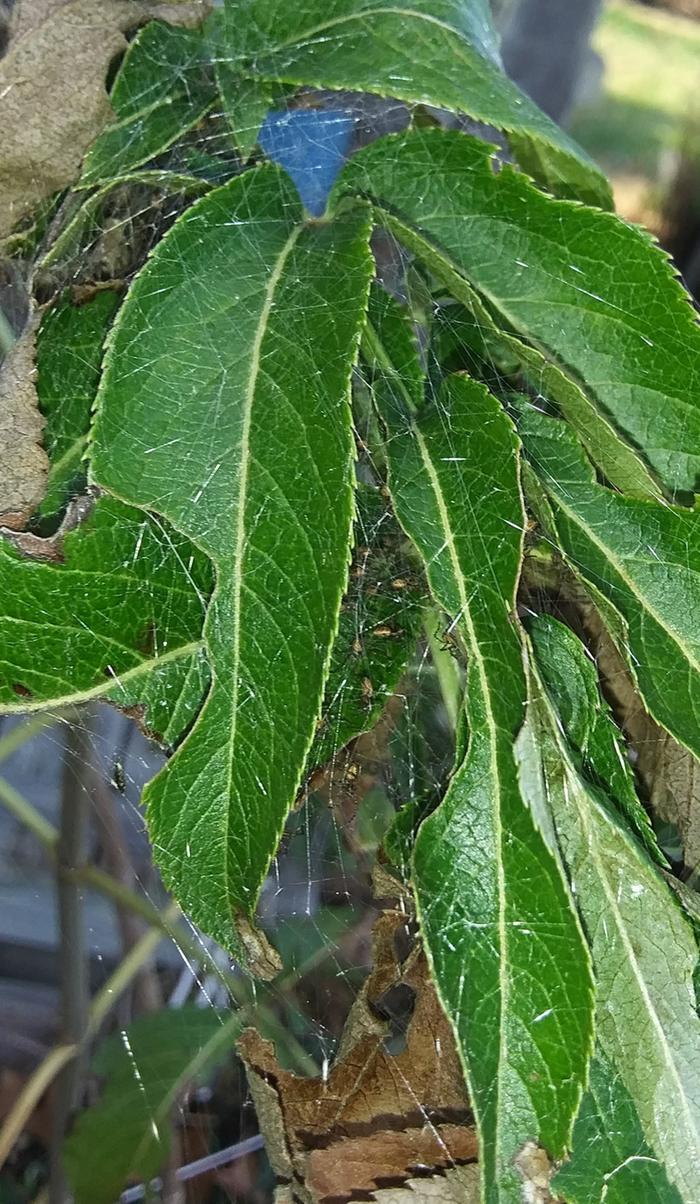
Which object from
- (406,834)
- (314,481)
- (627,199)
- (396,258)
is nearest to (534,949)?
(406,834)

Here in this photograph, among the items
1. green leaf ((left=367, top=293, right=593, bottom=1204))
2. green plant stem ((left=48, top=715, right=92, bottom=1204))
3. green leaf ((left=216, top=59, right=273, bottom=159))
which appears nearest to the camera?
green leaf ((left=367, top=293, right=593, bottom=1204))

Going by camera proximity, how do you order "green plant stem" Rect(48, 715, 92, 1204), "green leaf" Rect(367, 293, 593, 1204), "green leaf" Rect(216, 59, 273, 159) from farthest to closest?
"green plant stem" Rect(48, 715, 92, 1204)
"green leaf" Rect(216, 59, 273, 159)
"green leaf" Rect(367, 293, 593, 1204)

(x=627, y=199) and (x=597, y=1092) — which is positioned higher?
(x=627, y=199)

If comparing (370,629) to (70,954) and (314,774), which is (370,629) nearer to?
(314,774)

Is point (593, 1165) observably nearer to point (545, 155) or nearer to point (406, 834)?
point (406, 834)

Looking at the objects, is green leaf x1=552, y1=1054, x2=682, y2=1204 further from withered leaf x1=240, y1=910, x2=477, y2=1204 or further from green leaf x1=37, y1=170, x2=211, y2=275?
green leaf x1=37, y1=170, x2=211, y2=275

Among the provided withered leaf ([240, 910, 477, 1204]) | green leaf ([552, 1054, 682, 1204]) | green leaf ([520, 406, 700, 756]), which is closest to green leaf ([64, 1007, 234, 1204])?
withered leaf ([240, 910, 477, 1204])

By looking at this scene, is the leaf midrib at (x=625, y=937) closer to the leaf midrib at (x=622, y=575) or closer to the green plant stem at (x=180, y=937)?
the leaf midrib at (x=622, y=575)
